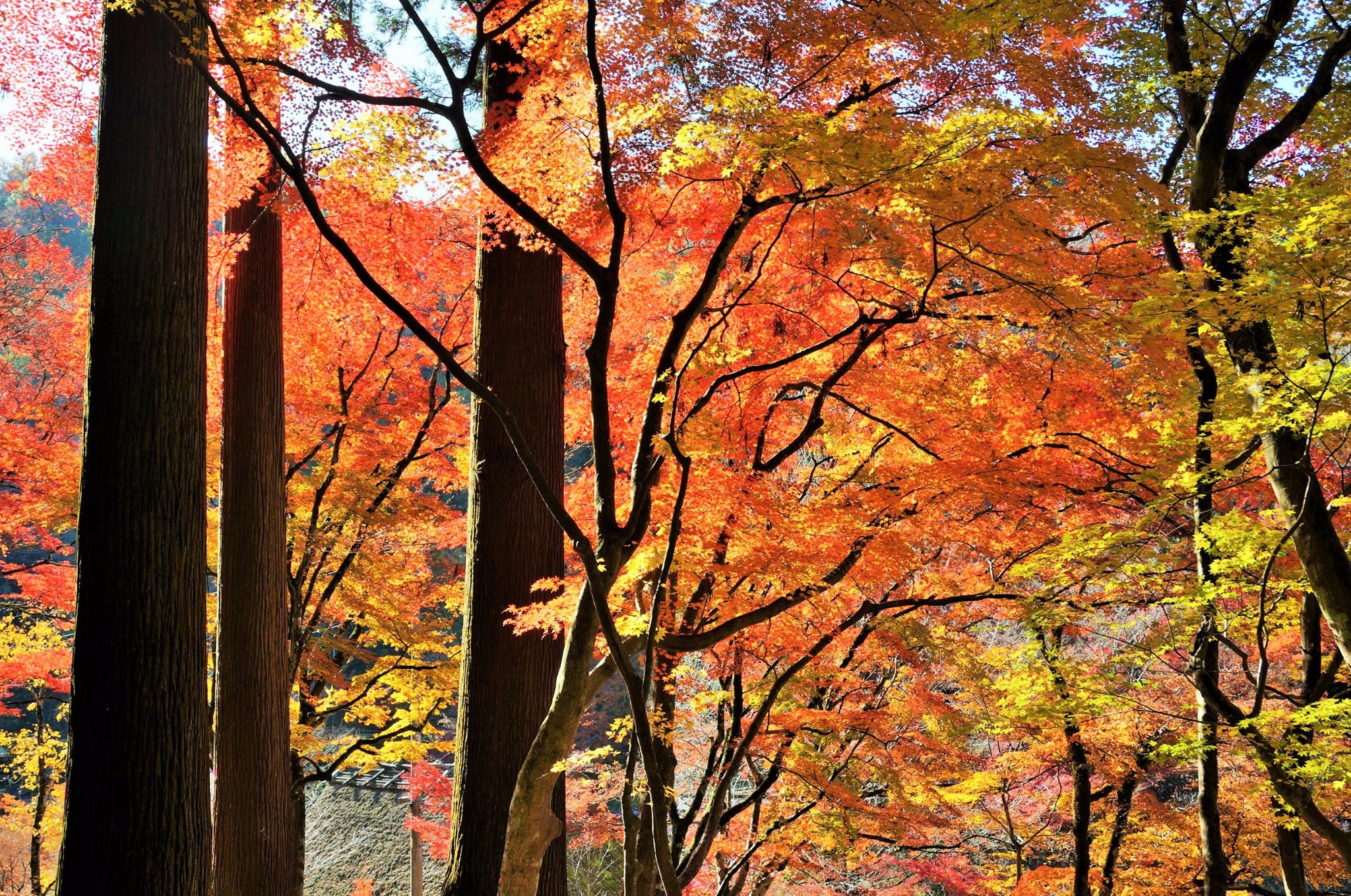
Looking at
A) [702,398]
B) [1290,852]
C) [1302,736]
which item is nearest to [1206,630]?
[1302,736]

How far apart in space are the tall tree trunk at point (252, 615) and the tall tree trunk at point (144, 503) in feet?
7.40

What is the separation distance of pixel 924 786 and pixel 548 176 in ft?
25.3

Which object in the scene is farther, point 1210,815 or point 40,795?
point 40,795

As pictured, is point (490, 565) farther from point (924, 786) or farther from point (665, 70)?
point (924, 786)

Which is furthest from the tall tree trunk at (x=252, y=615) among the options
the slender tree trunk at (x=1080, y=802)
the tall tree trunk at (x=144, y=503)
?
the slender tree trunk at (x=1080, y=802)

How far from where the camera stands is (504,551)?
5.00m

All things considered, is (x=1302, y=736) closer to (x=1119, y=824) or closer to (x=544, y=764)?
(x=1119, y=824)

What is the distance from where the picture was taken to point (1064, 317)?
4902mm

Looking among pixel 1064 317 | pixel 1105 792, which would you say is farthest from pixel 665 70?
pixel 1105 792

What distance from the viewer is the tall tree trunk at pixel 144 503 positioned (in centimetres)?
323

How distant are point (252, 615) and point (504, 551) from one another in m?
2.28

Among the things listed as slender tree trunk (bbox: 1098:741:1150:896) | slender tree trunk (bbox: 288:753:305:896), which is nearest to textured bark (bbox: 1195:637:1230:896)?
slender tree trunk (bbox: 1098:741:1150:896)

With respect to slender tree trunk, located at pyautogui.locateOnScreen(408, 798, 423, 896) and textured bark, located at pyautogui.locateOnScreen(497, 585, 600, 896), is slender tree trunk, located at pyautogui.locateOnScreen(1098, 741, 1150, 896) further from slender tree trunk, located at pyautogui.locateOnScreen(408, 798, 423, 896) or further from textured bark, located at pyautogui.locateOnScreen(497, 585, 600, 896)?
slender tree trunk, located at pyautogui.locateOnScreen(408, 798, 423, 896)

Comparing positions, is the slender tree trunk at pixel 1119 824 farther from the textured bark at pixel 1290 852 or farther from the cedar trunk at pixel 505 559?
the cedar trunk at pixel 505 559
